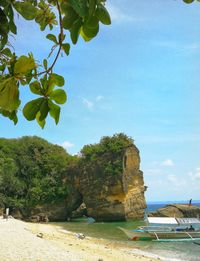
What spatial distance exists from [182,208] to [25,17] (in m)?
42.3

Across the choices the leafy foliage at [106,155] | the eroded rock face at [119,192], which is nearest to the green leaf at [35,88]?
the eroded rock face at [119,192]

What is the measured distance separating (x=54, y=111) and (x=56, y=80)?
124mm

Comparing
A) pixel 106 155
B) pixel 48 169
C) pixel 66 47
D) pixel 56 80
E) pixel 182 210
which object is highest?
pixel 106 155

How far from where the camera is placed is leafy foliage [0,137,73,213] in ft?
148

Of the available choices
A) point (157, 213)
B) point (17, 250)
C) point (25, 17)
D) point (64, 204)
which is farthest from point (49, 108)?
point (64, 204)

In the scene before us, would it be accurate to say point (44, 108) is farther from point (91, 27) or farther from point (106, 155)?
point (106, 155)

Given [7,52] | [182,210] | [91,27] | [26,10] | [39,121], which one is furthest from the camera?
[182,210]

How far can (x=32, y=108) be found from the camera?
1.11 m

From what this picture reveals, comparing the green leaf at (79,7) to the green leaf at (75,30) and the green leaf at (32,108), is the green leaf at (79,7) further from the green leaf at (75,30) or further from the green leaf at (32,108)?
the green leaf at (32,108)

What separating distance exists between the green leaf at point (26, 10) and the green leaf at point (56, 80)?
0.18 metres

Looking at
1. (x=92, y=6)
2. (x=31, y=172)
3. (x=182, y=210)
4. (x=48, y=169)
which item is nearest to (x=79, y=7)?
(x=92, y=6)

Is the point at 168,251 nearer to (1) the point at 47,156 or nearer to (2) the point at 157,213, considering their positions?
(2) the point at 157,213

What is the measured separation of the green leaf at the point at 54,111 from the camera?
1139 millimetres

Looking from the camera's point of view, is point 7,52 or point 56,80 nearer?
point 56,80
